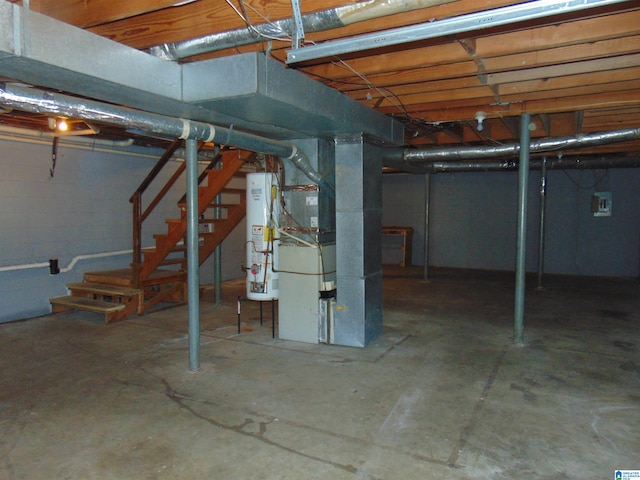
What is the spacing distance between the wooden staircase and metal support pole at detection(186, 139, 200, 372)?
145 cm

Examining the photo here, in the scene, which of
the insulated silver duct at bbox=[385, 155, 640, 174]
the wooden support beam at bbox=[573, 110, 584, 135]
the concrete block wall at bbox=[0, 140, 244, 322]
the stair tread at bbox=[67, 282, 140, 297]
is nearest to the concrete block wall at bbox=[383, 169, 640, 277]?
the insulated silver duct at bbox=[385, 155, 640, 174]

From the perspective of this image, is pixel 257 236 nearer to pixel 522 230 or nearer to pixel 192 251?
pixel 192 251

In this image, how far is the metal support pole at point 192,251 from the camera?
357cm

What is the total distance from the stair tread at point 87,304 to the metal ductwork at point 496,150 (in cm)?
361

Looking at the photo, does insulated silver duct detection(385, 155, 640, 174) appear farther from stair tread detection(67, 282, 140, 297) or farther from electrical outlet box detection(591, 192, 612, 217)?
stair tread detection(67, 282, 140, 297)

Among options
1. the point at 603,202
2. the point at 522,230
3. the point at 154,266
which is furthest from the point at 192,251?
the point at 603,202

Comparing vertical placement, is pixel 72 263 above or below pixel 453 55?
below

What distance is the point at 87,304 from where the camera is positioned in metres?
5.31

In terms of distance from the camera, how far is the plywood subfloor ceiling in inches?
88.8

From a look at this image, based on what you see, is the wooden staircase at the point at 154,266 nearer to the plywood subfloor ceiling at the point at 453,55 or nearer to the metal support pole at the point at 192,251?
the metal support pole at the point at 192,251

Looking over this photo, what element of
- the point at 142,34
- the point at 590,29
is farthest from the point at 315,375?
the point at 590,29

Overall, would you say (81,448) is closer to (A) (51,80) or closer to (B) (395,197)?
(A) (51,80)

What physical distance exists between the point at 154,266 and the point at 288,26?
4.06m

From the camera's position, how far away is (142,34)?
2.53m
